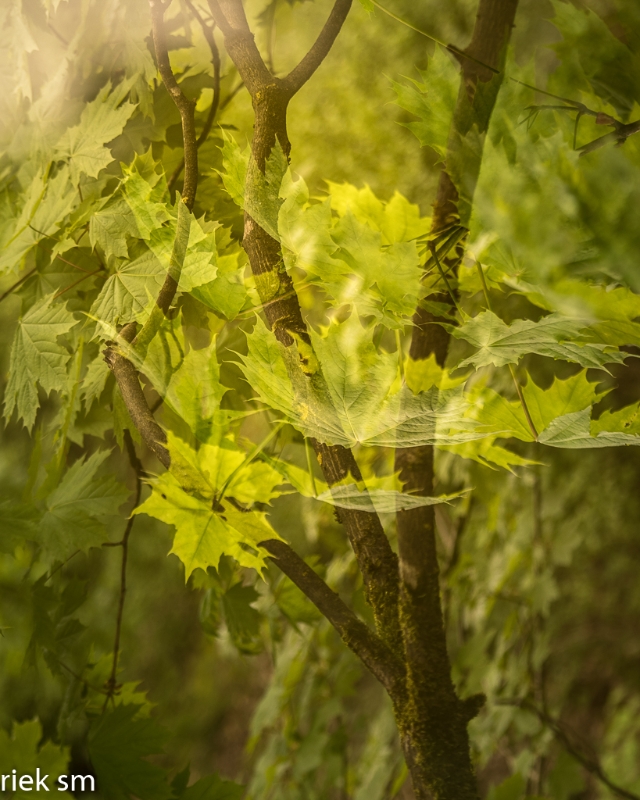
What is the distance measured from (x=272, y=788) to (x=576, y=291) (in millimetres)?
1054

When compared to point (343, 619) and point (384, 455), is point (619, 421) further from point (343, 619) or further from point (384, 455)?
point (384, 455)

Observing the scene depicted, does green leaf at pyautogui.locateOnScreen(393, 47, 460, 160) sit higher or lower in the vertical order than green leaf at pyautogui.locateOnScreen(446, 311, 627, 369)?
higher

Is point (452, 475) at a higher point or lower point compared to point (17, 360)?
lower

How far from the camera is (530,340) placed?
31cm

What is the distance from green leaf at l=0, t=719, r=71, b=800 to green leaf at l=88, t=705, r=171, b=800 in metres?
0.03

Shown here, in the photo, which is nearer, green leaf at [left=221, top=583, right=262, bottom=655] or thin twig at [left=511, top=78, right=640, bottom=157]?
thin twig at [left=511, top=78, right=640, bottom=157]

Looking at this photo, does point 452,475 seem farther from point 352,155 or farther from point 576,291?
point 576,291

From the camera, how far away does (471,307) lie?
2.46 ft

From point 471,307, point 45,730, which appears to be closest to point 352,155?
point 471,307

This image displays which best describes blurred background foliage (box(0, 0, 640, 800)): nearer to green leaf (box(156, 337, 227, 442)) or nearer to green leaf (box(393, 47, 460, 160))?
green leaf (box(393, 47, 460, 160))

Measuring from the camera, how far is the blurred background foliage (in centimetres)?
29

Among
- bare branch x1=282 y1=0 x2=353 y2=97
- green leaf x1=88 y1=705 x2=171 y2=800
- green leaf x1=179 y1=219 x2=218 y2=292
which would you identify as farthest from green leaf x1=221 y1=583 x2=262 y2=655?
bare branch x1=282 y1=0 x2=353 y2=97

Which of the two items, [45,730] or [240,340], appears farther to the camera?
[45,730]

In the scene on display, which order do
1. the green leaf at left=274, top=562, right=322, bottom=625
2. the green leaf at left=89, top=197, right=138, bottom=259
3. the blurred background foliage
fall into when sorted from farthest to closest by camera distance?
the green leaf at left=274, top=562, right=322, bottom=625 < the green leaf at left=89, top=197, right=138, bottom=259 < the blurred background foliage
